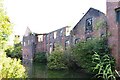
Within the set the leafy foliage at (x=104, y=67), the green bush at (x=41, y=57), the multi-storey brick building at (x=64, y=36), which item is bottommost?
the green bush at (x=41, y=57)

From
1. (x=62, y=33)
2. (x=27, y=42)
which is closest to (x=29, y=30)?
(x=27, y=42)

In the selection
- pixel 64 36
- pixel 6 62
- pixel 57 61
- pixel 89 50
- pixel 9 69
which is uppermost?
pixel 64 36

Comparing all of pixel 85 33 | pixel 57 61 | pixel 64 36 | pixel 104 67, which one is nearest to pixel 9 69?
pixel 104 67

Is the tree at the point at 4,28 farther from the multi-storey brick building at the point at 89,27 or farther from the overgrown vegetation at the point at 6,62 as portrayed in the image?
the multi-storey brick building at the point at 89,27

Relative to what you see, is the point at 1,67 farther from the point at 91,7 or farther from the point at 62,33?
the point at 62,33

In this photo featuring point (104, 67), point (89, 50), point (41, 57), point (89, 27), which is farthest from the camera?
point (41, 57)

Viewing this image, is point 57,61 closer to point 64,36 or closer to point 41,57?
point 64,36

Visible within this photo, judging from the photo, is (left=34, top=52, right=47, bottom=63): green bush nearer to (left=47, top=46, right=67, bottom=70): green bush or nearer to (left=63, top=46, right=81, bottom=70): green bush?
(left=47, top=46, right=67, bottom=70): green bush

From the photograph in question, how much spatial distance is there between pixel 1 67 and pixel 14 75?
3.28 ft

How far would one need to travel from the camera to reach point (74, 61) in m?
28.3

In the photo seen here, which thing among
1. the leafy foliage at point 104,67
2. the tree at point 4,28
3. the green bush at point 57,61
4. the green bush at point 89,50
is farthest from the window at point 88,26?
the tree at point 4,28

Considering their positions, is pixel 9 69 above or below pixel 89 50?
below

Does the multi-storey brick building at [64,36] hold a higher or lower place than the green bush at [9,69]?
higher

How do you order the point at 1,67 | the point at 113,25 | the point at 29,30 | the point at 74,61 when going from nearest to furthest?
the point at 1,67 → the point at 113,25 → the point at 74,61 → the point at 29,30
